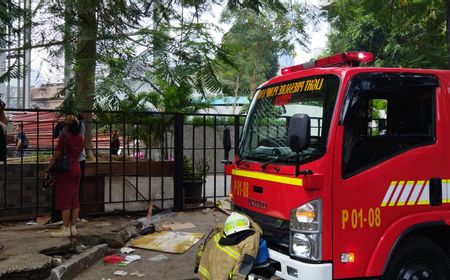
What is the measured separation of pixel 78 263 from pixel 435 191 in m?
3.89

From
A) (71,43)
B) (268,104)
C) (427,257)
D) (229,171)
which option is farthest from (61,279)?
(427,257)

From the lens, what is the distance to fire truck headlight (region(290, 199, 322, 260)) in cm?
351

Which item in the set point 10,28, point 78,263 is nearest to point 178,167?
point 78,263

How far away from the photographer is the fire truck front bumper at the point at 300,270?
11.3 feet

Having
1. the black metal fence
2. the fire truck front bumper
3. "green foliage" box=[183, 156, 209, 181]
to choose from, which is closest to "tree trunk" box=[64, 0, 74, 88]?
the fire truck front bumper

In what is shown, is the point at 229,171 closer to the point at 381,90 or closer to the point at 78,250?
the point at 381,90

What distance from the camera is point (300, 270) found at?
3512mm

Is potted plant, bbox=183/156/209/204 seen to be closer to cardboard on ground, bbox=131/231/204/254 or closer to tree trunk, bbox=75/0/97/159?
cardboard on ground, bbox=131/231/204/254

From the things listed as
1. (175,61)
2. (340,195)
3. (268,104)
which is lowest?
(340,195)

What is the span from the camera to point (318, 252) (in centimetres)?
350

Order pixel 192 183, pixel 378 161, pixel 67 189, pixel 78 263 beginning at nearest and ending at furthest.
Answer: pixel 378 161 < pixel 78 263 < pixel 67 189 < pixel 192 183

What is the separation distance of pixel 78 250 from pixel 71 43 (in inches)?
110

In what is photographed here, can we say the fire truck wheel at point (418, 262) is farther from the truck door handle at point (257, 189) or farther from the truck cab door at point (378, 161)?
the truck door handle at point (257, 189)

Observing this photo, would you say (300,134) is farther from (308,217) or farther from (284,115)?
(284,115)
